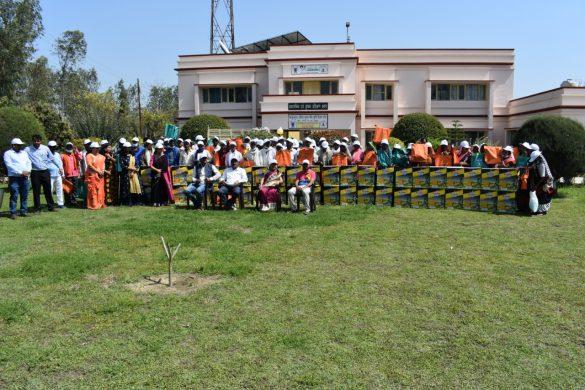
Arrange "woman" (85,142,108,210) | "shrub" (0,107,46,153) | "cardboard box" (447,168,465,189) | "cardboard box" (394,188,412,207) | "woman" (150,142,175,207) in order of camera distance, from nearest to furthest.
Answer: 1. "cardboard box" (447,168,465,189)
2. "cardboard box" (394,188,412,207)
3. "woman" (85,142,108,210)
4. "woman" (150,142,175,207)
5. "shrub" (0,107,46,153)

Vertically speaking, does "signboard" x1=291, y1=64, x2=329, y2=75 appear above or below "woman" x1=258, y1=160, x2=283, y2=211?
above

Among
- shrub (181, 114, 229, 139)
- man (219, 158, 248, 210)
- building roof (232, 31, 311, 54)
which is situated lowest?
man (219, 158, 248, 210)

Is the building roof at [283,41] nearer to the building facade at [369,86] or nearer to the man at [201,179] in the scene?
the building facade at [369,86]

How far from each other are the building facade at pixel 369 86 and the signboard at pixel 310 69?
6cm

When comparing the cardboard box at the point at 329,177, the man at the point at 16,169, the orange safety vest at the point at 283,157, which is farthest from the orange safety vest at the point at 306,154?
the man at the point at 16,169

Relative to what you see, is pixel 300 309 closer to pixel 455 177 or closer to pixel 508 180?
pixel 455 177

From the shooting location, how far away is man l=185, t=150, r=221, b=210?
12.5 meters

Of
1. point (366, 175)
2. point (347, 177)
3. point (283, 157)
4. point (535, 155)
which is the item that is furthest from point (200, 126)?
point (535, 155)

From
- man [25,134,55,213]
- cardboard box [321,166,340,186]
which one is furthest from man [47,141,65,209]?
cardboard box [321,166,340,186]

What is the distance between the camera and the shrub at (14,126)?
730 inches

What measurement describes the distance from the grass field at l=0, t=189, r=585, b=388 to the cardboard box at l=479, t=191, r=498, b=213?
2255mm

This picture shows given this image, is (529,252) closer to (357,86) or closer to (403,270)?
(403,270)

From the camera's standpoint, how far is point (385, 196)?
1273 centimetres

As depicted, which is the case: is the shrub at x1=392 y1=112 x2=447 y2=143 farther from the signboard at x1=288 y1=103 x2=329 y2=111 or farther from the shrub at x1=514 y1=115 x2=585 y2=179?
the shrub at x1=514 y1=115 x2=585 y2=179
